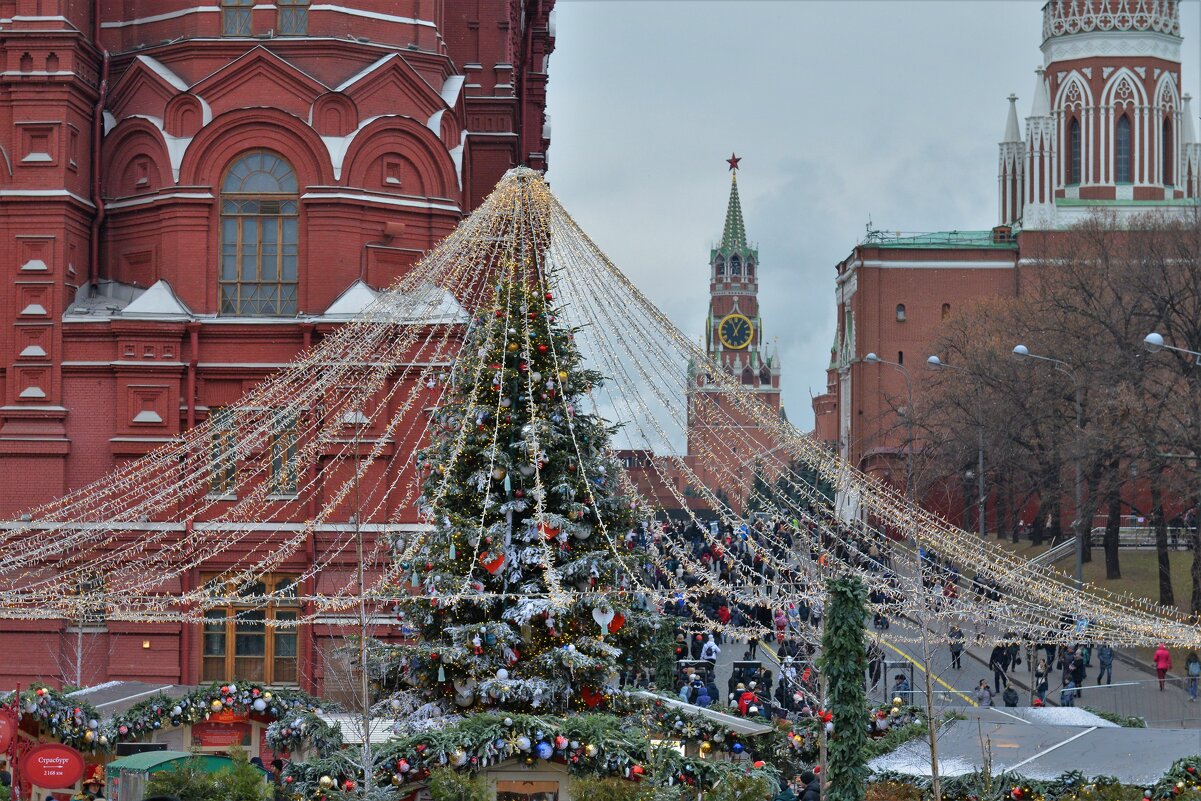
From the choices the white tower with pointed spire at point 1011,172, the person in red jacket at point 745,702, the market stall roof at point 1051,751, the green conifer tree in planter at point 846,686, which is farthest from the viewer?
the white tower with pointed spire at point 1011,172

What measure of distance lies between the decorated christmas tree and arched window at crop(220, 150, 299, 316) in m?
12.9

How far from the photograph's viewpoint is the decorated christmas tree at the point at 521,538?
24.7 metres

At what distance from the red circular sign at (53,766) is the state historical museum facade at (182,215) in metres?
14.3

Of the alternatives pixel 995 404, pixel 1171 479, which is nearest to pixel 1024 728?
pixel 1171 479

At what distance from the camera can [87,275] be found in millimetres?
38719

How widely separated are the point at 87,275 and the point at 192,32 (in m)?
4.97

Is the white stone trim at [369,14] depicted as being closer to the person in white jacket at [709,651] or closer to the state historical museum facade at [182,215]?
the state historical museum facade at [182,215]

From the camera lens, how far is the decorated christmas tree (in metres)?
24.7

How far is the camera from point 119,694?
29750 mm

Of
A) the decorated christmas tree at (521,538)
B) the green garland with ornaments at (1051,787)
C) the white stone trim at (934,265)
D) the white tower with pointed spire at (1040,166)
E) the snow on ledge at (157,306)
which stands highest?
the white tower with pointed spire at (1040,166)

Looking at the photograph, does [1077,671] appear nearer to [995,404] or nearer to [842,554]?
[842,554]

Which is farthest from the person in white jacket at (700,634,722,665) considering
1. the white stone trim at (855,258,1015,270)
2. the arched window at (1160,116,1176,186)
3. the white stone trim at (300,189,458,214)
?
the arched window at (1160,116,1176,186)

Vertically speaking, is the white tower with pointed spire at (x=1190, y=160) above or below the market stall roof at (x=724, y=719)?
above

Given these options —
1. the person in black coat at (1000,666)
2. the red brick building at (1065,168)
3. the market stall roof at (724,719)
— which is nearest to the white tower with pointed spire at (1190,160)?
the red brick building at (1065,168)
